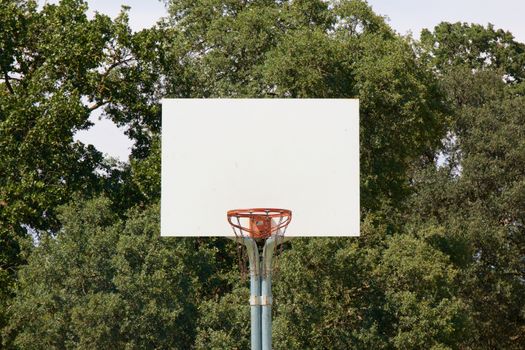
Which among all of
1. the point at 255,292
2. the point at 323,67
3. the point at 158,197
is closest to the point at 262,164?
the point at 255,292

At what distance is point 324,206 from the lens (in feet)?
44.8

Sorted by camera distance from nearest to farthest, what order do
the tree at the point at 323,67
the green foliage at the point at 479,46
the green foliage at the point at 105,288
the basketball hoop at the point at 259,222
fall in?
the basketball hoop at the point at 259,222 < the green foliage at the point at 105,288 < the tree at the point at 323,67 < the green foliage at the point at 479,46

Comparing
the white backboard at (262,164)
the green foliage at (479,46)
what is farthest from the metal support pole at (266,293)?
the green foliage at (479,46)

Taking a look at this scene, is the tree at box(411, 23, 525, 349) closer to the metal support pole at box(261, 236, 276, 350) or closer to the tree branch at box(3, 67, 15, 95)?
the tree branch at box(3, 67, 15, 95)

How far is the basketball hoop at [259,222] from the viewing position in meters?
13.4

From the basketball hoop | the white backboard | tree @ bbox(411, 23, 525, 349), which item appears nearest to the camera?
the basketball hoop

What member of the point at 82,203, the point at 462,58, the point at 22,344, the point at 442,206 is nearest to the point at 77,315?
the point at 22,344

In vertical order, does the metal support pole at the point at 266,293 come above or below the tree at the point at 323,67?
below

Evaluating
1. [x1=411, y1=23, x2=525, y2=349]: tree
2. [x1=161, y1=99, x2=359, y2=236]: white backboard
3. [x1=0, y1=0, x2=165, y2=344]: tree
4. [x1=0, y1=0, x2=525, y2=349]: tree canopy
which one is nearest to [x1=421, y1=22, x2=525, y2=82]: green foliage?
[x1=411, y1=23, x2=525, y2=349]: tree

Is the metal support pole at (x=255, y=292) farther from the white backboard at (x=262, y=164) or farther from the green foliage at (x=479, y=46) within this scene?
the green foliage at (x=479, y=46)

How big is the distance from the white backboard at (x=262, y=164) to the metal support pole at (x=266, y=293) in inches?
11.0

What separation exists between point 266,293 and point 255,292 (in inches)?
4.7

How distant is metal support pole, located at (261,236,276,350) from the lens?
1350 centimetres

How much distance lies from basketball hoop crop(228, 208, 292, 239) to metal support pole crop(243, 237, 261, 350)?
10 cm
